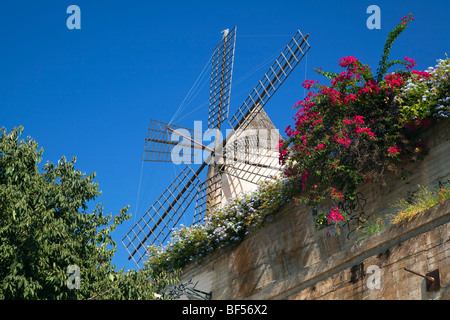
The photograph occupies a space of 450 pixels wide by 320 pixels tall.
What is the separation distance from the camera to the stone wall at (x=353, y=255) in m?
9.73

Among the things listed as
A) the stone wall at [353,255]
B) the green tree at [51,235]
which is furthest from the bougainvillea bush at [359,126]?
the green tree at [51,235]

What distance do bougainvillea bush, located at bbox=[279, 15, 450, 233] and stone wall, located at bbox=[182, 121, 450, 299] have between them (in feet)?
1.02

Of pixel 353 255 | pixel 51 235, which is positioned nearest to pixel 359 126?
pixel 353 255

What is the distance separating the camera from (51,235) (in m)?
10.7

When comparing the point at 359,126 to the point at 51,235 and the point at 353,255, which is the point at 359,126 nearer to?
the point at 353,255

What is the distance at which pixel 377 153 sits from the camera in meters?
11.2

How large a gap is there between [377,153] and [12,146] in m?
6.19

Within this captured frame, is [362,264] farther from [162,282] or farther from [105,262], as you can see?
[105,262]

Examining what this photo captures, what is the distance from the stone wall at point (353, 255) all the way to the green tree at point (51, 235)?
2.33 meters

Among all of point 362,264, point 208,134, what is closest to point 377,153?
point 362,264

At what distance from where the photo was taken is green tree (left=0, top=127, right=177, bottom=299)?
408 inches

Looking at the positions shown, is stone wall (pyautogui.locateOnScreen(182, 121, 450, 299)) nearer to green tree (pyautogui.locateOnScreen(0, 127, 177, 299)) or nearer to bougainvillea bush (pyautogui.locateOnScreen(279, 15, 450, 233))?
bougainvillea bush (pyautogui.locateOnScreen(279, 15, 450, 233))

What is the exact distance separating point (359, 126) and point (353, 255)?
225 cm
